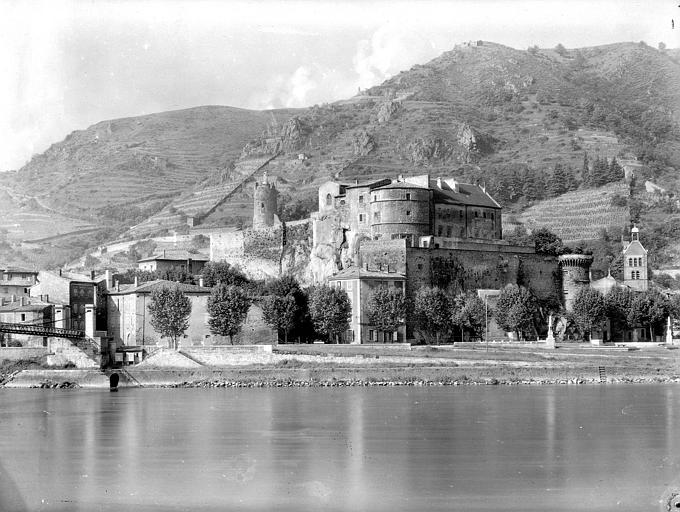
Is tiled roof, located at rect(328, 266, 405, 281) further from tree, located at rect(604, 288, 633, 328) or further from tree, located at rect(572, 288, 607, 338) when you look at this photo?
tree, located at rect(604, 288, 633, 328)

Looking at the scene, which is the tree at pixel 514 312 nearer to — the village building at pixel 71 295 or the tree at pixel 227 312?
the tree at pixel 227 312

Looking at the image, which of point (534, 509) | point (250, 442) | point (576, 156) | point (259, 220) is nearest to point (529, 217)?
point (576, 156)

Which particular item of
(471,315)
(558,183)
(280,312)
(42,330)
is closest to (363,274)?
(280,312)

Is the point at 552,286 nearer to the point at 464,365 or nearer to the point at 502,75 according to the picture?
the point at 464,365

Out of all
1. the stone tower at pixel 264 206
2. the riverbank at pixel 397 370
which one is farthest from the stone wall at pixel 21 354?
the stone tower at pixel 264 206

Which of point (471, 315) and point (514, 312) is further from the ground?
point (514, 312)

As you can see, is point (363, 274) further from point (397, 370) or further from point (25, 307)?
point (25, 307)
